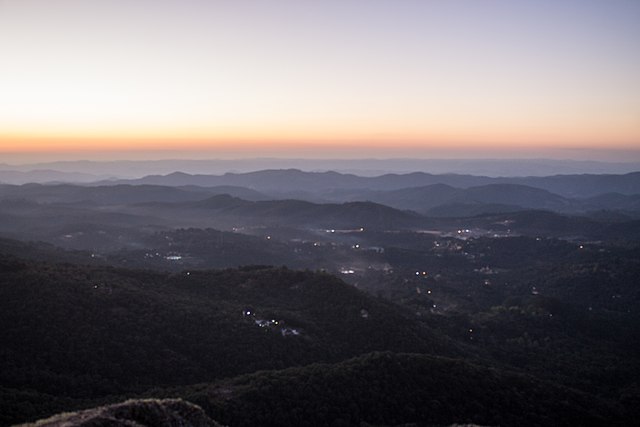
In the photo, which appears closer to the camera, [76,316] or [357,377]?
[357,377]

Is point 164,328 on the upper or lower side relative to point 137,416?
lower

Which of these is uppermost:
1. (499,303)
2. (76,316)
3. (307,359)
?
(76,316)

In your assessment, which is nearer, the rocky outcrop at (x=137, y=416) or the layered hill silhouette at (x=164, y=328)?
the rocky outcrop at (x=137, y=416)

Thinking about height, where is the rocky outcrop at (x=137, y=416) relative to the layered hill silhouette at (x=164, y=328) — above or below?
above

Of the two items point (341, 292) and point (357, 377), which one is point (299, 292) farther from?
point (357, 377)

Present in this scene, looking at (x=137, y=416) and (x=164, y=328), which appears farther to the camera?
(x=164, y=328)

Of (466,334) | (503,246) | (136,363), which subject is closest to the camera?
(136,363)

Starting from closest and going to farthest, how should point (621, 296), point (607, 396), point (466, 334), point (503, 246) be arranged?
1. point (607, 396)
2. point (466, 334)
3. point (621, 296)
4. point (503, 246)

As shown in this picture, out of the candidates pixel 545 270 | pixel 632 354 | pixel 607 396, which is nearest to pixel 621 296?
pixel 545 270

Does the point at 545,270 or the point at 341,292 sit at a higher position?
the point at 341,292

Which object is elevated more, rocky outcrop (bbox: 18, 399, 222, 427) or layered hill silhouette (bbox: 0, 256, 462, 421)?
rocky outcrop (bbox: 18, 399, 222, 427)

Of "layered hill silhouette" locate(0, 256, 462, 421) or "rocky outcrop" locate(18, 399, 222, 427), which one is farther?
"layered hill silhouette" locate(0, 256, 462, 421)
